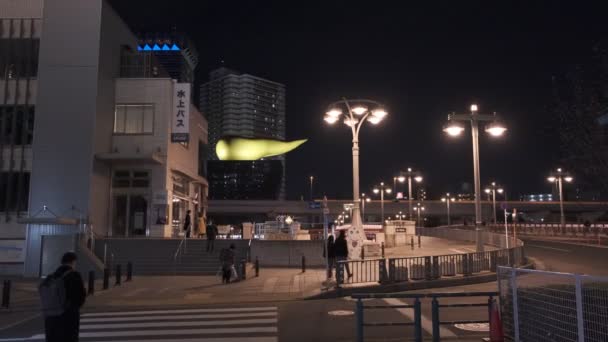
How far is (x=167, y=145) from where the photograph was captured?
111 feet

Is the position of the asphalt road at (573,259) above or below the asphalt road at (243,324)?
above

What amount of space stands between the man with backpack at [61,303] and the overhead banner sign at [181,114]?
26.7 meters

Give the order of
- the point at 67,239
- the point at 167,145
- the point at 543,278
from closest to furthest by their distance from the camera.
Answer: the point at 543,278, the point at 67,239, the point at 167,145

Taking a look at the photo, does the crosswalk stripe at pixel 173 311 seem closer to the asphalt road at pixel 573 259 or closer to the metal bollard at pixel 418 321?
the metal bollard at pixel 418 321

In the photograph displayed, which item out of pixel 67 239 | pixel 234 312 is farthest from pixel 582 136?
pixel 67 239

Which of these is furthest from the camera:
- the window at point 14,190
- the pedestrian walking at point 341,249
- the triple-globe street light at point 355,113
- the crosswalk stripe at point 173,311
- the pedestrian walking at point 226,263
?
the window at point 14,190

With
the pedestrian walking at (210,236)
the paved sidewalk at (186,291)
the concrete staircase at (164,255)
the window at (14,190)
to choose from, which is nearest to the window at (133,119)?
the window at (14,190)

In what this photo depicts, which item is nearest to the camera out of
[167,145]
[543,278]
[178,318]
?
[543,278]

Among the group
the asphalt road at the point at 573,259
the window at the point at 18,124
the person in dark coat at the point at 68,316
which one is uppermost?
the window at the point at 18,124

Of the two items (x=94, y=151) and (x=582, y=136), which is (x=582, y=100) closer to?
(x=582, y=136)

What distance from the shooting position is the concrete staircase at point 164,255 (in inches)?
1002

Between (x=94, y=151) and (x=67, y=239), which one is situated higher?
(x=94, y=151)

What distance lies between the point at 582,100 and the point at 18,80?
31.5 meters

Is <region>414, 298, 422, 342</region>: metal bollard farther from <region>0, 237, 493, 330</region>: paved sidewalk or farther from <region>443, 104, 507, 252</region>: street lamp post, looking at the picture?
<region>443, 104, 507, 252</region>: street lamp post
